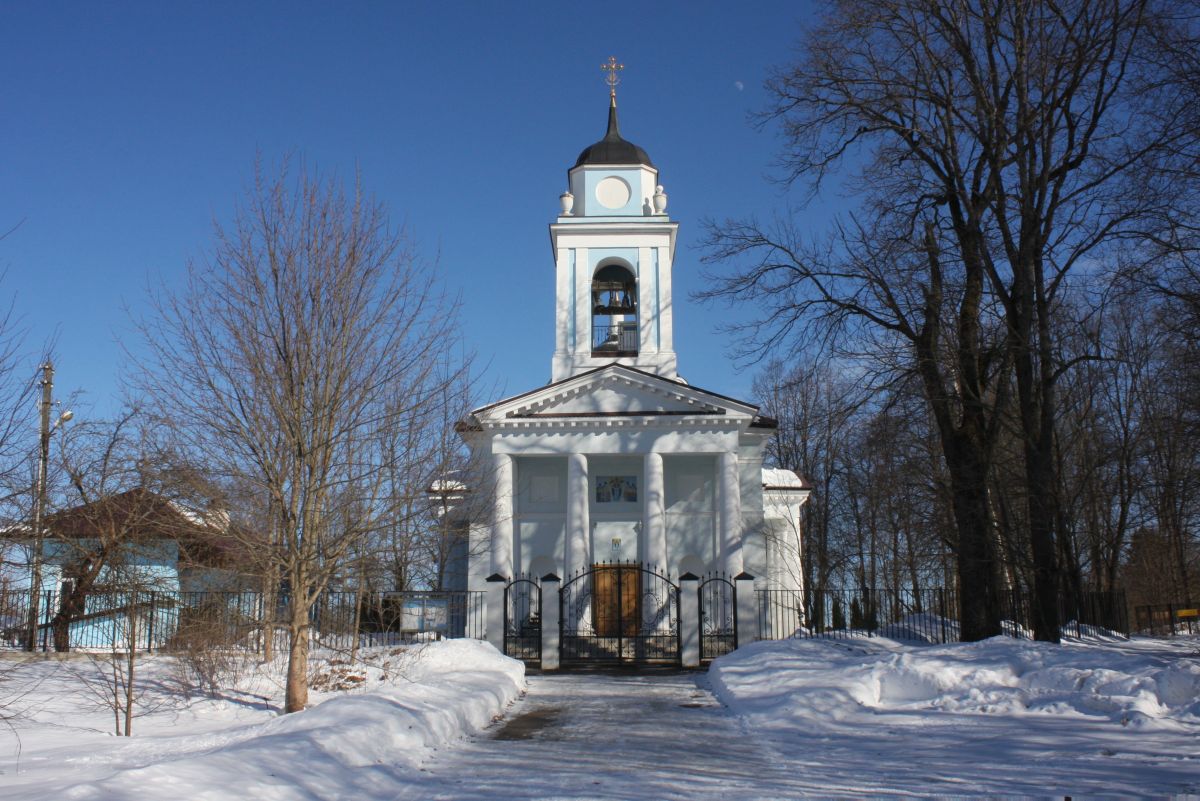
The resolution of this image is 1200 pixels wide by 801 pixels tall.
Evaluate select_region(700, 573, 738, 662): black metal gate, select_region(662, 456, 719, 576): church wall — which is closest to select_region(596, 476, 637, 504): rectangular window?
select_region(662, 456, 719, 576): church wall

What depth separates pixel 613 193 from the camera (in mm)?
32562

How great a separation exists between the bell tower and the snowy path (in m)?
17.5

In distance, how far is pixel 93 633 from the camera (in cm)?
2527

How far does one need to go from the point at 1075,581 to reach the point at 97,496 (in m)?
23.7

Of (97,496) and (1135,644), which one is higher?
(97,496)

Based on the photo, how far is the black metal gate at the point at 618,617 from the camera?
73.5 ft

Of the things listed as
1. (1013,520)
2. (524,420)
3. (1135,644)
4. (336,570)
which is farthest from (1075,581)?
(336,570)

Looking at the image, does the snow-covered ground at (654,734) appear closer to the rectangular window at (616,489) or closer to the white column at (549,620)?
the white column at (549,620)

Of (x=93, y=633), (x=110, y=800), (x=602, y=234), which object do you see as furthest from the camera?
(x=602, y=234)

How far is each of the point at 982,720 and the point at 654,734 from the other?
3.66m

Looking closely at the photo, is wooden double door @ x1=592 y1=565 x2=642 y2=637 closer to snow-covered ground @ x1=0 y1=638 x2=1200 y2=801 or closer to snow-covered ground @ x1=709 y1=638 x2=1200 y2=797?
snow-covered ground @ x1=0 y1=638 x2=1200 y2=801

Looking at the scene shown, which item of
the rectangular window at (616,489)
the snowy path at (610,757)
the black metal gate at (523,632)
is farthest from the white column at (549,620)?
the rectangular window at (616,489)

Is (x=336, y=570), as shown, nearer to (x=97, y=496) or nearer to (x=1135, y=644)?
(x=97, y=496)

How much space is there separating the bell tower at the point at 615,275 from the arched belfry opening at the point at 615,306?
0.11 ft
